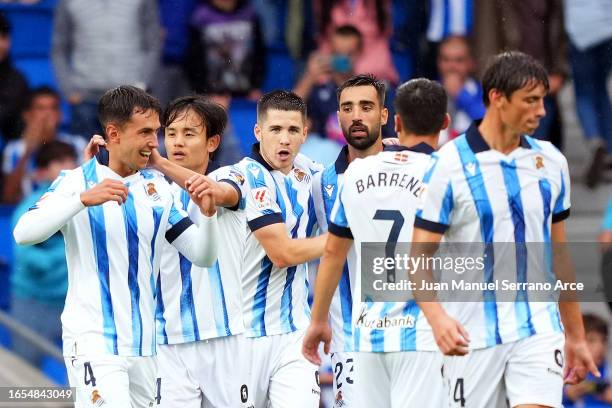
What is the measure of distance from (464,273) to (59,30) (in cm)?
694

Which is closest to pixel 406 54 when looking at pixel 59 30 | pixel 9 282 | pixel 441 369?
pixel 59 30

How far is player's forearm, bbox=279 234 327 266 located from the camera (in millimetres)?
7520

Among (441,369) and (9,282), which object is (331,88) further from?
(441,369)

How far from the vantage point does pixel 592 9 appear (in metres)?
12.7

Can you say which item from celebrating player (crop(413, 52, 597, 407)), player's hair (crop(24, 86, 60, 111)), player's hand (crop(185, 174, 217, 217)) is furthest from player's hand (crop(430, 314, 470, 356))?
player's hair (crop(24, 86, 60, 111))

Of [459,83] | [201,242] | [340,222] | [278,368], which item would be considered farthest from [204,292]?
[459,83]

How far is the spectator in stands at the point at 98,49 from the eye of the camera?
1257 cm

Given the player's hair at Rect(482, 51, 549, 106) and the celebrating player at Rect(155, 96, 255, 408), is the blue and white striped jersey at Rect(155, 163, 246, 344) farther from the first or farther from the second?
the player's hair at Rect(482, 51, 549, 106)

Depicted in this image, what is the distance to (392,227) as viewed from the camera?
704 cm

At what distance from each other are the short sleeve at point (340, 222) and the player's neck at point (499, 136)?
2.67ft

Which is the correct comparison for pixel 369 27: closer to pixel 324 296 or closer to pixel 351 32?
pixel 351 32

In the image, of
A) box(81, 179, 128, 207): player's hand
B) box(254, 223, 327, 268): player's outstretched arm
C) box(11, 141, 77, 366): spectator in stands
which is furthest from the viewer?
box(11, 141, 77, 366): spectator in stands

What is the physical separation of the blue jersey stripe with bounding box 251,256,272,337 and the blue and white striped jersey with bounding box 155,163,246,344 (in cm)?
9

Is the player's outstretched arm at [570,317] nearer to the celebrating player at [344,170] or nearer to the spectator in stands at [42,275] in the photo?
the celebrating player at [344,170]
